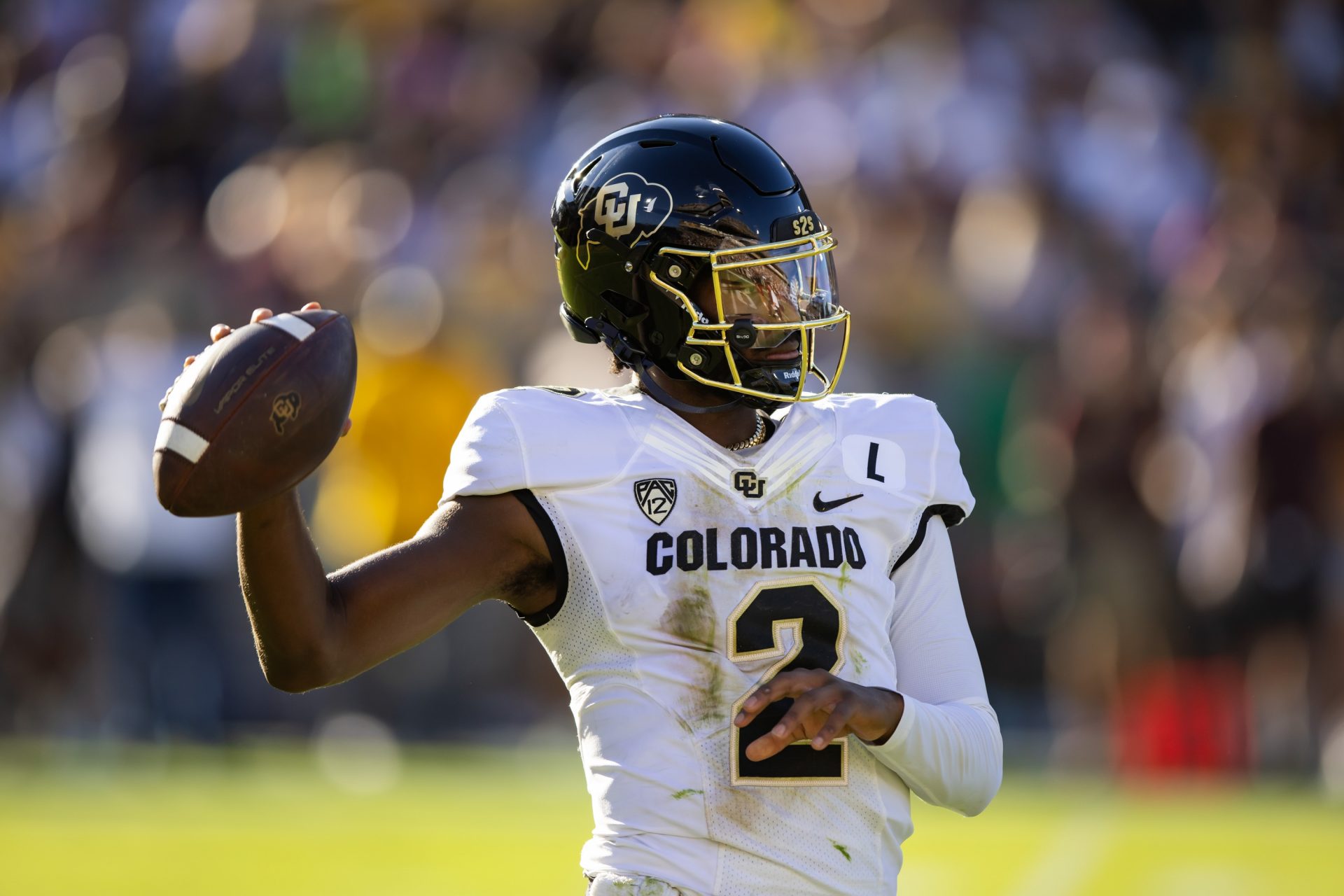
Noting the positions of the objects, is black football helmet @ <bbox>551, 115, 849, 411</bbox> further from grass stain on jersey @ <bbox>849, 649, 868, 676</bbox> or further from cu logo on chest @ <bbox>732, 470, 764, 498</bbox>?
grass stain on jersey @ <bbox>849, 649, 868, 676</bbox>

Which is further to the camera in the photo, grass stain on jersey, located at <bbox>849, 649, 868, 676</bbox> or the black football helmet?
the black football helmet

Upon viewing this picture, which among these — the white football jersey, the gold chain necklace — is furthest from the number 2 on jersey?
the gold chain necklace

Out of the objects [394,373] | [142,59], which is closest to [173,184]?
[142,59]

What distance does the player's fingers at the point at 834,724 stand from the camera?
2.43m

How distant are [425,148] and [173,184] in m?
1.44

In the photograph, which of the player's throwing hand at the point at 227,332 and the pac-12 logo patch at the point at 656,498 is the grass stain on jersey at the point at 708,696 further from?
the player's throwing hand at the point at 227,332

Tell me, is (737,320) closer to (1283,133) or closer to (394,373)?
(394,373)

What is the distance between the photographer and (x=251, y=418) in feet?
7.73

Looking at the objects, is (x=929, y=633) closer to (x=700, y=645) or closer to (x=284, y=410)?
(x=700, y=645)

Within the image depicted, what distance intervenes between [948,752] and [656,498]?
552 millimetres

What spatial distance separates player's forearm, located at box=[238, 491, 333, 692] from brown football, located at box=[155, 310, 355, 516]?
42 millimetres

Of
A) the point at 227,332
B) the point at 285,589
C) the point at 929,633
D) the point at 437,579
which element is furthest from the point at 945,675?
the point at 227,332

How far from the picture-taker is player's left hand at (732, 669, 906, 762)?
242 centimetres

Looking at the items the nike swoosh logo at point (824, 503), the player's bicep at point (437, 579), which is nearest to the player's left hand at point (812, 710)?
the nike swoosh logo at point (824, 503)
